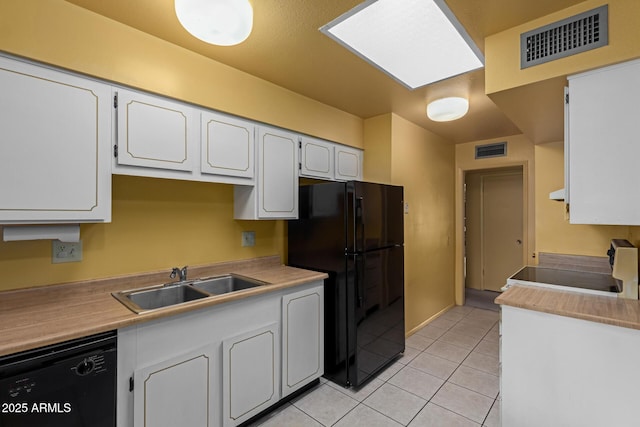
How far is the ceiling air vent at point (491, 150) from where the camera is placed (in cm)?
388

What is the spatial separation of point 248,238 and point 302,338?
36.5 inches

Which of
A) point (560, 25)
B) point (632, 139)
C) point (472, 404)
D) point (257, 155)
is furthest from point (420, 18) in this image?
point (472, 404)

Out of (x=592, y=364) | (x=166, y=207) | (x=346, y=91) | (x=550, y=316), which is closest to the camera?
(x=592, y=364)

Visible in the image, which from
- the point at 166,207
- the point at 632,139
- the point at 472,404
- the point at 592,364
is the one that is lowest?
the point at 472,404

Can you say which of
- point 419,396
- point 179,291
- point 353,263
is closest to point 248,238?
point 179,291

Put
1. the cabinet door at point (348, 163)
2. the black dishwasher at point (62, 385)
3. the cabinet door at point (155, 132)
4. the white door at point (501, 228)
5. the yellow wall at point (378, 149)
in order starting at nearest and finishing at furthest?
the black dishwasher at point (62, 385) → the cabinet door at point (155, 132) → the cabinet door at point (348, 163) → the yellow wall at point (378, 149) → the white door at point (501, 228)

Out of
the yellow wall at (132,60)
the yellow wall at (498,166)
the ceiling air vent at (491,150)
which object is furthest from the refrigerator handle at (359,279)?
the ceiling air vent at (491,150)

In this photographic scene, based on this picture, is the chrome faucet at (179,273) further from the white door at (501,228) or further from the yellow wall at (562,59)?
the white door at (501,228)

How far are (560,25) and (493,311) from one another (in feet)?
12.2

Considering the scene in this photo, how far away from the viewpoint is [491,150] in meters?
3.98

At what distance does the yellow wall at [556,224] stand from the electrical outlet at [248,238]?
2676 millimetres

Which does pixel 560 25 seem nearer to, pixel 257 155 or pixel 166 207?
pixel 257 155

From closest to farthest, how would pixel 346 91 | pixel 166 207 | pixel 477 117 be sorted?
1. pixel 166 207
2. pixel 346 91
3. pixel 477 117

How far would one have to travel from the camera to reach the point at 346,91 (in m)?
2.53
